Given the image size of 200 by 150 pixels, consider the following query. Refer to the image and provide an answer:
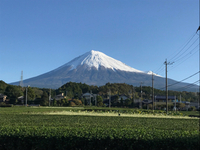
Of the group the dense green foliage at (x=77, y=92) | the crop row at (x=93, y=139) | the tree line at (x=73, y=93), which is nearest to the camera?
the crop row at (x=93, y=139)

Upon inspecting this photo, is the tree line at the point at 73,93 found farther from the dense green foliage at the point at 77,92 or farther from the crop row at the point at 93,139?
the crop row at the point at 93,139

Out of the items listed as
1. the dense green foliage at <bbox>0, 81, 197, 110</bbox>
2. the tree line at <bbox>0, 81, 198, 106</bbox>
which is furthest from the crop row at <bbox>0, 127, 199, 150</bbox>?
the dense green foliage at <bbox>0, 81, 197, 110</bbox>

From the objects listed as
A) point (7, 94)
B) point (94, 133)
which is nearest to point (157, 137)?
point (94, 133)

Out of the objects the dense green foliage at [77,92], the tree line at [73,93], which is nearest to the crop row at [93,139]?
the tree line at [73,93]

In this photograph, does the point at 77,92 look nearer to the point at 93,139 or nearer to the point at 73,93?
the point at 73,93

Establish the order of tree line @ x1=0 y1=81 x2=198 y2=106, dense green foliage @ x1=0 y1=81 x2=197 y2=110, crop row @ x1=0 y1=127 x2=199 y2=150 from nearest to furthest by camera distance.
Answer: crop row @ x1=0 y1=127 x2=199 y2=150 < tree line @ x1=0 y1=81 x2=198 y2=106 < dense green foliage @ x1=0 y1=81 x2=197 y2=110

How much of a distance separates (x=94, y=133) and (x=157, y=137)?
2.47 m

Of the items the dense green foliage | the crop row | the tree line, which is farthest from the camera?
the dense green foliage

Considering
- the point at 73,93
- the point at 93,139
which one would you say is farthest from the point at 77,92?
the point at 93,139

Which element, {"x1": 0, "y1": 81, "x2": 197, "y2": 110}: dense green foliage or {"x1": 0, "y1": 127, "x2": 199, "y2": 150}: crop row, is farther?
{"x1": 0, "y1": 81, "x2": 197, "y2": 110}: dense green foliage

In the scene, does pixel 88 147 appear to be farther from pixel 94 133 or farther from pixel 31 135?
pixel 31 135

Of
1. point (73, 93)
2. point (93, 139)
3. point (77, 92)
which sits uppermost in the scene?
point (77, 92)

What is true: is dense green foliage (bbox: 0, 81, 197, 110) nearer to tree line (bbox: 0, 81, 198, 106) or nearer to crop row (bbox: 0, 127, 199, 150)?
tree line (bbox: 0, 81, 198, 106)

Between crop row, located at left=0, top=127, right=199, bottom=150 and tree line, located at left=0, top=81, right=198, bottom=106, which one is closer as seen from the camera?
crop row, located at left=0, top=127, right=199, bottom=150
